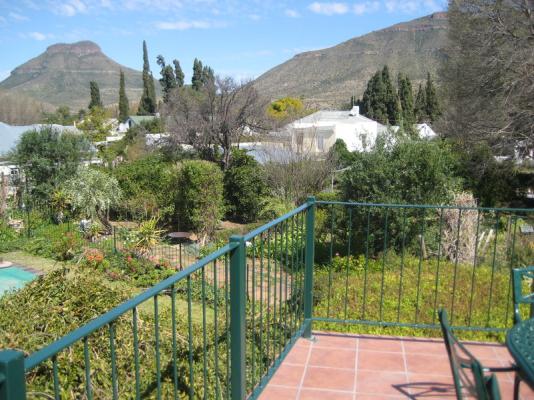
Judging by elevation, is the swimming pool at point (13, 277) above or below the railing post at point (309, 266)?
below

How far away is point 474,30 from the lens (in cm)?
1616

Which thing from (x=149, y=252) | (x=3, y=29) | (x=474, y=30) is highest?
(x=3, y=29)

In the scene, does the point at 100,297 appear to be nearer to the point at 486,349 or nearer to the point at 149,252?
the point at 486,349

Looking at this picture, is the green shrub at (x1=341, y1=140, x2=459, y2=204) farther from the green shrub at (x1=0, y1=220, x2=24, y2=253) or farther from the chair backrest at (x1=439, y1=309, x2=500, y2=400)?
the green shrub at (x1=0, y1=220, x2=24, y2=253)

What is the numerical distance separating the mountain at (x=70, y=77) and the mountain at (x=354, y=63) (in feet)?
121

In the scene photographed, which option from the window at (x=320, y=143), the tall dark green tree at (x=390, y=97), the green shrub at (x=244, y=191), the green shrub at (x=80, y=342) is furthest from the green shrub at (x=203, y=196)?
the tall dark green tree at (x=390, y=97)

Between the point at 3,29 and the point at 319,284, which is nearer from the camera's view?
the point at 319,284

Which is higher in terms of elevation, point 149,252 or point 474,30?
point 474,30

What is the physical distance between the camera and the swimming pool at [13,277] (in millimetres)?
8188

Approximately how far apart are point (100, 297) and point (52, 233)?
8.02 meters

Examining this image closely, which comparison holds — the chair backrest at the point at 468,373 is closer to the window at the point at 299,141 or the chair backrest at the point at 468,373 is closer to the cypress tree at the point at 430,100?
the window at the point at 299,141

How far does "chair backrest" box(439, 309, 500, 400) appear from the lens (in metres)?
1.18

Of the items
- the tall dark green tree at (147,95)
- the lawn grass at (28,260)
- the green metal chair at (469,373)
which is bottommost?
the lawn grass at (28,260)

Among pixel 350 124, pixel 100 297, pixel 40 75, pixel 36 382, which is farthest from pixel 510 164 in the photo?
pixel 40 75
